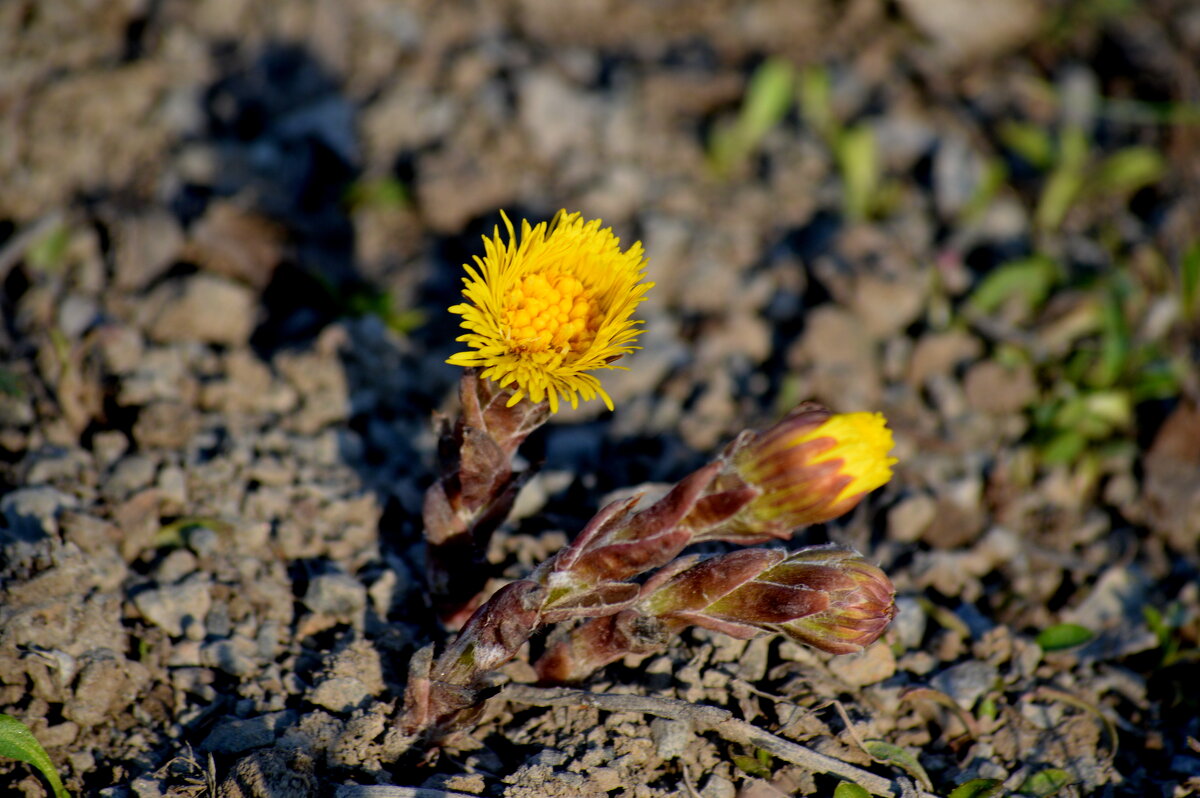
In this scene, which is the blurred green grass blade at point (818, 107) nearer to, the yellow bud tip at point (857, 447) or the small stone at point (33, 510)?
the yellow bud tip at point (857, 447)

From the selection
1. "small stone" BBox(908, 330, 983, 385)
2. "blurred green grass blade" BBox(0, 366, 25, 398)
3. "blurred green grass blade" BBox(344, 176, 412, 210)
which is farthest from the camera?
"blurred green grass blade" BBox(344, 176, 412, 210)

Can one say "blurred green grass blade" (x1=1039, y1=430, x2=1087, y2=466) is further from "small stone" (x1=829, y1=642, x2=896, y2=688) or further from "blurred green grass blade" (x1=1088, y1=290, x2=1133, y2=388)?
"small stone" (x1=829, y1=642, x2=896, y2=688)

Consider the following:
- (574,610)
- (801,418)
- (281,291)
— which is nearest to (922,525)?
(801,418)

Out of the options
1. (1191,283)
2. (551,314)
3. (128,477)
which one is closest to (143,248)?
(128,477)

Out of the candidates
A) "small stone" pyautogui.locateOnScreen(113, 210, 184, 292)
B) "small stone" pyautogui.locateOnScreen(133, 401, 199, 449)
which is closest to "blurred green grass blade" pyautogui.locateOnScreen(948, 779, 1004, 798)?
"small stone" pyautogui.locateOnScreen(133, 401, 199, 449)

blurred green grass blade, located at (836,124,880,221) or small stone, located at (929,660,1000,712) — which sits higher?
blurred green grass blade, located at (836,124,880,221)

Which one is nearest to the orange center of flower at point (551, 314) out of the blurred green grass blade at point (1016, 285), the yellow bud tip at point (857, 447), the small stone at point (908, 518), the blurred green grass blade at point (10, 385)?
the yellow bud tip at point (857, 447)

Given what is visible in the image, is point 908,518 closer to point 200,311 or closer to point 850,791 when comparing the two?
point 850,791
